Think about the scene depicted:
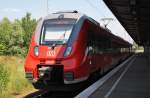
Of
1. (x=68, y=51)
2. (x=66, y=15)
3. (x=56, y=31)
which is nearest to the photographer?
(x=68, y=51)

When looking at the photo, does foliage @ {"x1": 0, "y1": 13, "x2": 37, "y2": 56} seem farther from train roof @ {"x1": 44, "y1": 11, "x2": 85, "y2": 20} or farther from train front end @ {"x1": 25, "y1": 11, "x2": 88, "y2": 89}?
train front end @ {"x1": 25, "y1": 11, "x2": 88, "y2": 89}

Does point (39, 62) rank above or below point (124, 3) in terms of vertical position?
below

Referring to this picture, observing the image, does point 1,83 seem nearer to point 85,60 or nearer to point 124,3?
point 85,60

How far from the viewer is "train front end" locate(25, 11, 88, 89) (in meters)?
14.8

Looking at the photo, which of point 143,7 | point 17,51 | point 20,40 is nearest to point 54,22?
point 143,7

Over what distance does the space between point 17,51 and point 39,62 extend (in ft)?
273

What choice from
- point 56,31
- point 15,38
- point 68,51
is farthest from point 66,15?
point 15,38

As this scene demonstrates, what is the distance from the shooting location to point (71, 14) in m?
16.4

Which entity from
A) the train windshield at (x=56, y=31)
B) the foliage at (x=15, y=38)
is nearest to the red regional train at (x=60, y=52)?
the train windshield at (x=56, y=31)

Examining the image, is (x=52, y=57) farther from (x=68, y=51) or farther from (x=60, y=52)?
(x=68, y=51)

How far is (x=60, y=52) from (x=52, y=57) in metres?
0.35

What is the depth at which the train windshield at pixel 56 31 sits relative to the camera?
608 inches

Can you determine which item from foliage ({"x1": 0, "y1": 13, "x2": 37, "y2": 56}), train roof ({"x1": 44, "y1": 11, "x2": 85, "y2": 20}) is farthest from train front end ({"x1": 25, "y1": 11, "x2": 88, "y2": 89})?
foliage ({"x1": 0, "y1": 13, "x2": 37, "y2": 56})

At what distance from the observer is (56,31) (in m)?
15.8
